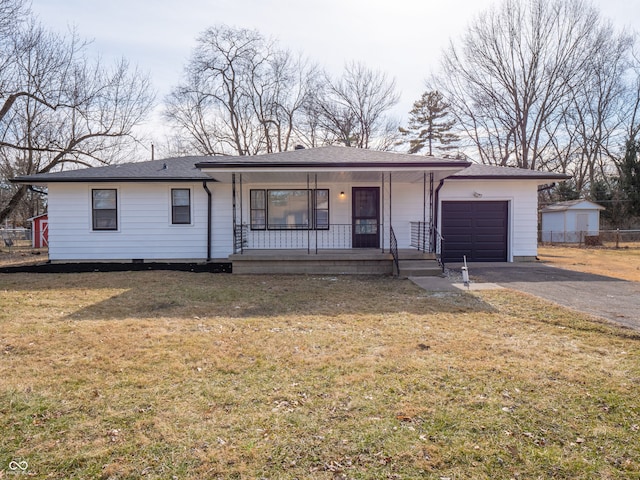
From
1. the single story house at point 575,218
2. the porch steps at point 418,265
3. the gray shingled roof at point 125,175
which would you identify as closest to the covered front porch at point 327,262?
the porch steps at point 418,265

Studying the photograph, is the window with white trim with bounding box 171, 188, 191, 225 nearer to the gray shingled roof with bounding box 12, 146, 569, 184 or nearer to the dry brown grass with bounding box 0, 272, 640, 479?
the gray shingled roof with bounding box 12, 146, 569, 184

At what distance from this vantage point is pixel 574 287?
7906mm

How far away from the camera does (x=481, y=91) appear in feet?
82.3

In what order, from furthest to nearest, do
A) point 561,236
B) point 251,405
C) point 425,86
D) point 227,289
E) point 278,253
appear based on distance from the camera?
1. point 425,86
2. point 561,236
3. point 278,253
4. point 227,289
5. point 251,405

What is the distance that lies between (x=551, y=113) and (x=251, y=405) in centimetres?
2787

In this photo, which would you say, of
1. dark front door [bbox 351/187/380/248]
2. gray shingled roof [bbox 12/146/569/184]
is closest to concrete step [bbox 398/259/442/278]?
dark front door [bbox 351/187/380/248]

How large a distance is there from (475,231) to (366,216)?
3645 mm

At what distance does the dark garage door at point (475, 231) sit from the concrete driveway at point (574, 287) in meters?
0.82

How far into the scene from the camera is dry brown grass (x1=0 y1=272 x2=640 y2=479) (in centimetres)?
229

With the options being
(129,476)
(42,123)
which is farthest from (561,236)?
(42,123)

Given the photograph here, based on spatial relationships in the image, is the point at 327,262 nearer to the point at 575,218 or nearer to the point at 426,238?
the point at 426,238

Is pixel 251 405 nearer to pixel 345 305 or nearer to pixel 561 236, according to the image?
pixel 345 305

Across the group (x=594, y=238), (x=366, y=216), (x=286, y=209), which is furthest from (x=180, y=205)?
(x=594, y=238)

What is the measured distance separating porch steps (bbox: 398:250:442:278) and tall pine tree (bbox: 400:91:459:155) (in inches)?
874
